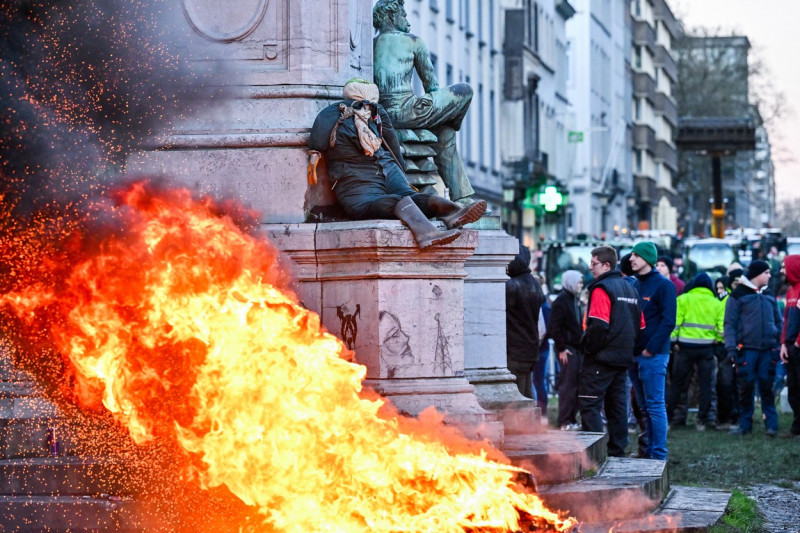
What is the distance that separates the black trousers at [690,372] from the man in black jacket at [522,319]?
152 inches

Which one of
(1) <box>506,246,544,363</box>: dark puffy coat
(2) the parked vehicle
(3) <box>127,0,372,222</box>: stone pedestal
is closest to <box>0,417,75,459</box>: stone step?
(3) <box>127,0,372,222</box>: stone pedestal

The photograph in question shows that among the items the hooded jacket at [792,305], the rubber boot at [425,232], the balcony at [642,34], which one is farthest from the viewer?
the balcony at [642,34]

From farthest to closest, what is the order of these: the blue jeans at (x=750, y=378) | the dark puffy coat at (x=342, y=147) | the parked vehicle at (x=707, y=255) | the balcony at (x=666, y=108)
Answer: the balcony at (x=666, y=108)
the parked vehicle at (x=707, y=255)
the blue jeans at (x=750, y=378)
the dark puffy coat at (x=342, y=147)

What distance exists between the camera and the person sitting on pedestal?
30.5 ft

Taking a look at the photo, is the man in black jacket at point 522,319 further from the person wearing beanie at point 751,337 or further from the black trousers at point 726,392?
the black trousers at point 726,392

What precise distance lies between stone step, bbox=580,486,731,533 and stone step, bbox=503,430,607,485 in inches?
16.4

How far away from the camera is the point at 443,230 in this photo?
8.94 metres

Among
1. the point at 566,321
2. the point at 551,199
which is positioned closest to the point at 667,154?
the point at 551,199

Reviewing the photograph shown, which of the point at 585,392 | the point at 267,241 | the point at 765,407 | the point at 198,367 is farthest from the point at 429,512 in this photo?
the point at 765,407

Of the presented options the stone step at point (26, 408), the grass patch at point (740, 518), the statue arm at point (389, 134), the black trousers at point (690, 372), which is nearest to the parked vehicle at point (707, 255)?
the black trousers at point (690, 372)

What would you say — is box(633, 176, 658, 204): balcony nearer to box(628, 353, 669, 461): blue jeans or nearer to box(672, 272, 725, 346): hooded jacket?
box(672, 272, 725, 346): hooded jacket

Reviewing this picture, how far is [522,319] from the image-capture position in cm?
1439

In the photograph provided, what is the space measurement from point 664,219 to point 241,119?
7358cm

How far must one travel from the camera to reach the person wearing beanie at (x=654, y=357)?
12.9m
